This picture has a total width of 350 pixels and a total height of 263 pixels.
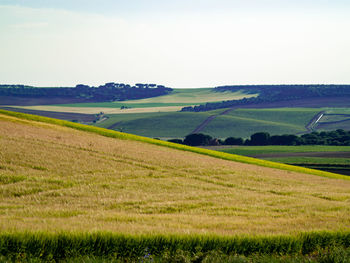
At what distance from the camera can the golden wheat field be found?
13.3 m

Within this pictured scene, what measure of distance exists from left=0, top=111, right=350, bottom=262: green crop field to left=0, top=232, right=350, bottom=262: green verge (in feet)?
0.08

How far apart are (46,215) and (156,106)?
18415cm

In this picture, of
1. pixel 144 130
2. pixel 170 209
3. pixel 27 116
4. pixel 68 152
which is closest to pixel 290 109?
pixel 144 130

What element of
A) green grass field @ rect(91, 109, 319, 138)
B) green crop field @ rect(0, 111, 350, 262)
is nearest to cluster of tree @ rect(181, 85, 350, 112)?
green grass field @ rect(91, 109, 319, 138)

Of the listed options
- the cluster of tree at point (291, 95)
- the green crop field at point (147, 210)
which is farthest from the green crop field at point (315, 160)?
the cluster of tree at point (291, 95)

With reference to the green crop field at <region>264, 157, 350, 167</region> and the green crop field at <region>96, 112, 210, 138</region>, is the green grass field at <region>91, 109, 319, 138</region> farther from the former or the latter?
the green crop field at <region>264, 157, 350, 167</region>

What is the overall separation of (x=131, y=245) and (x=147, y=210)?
4814 mm

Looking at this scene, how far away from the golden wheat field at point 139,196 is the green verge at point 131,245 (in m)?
0.42

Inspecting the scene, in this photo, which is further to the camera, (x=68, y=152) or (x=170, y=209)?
(x=68, y=152)

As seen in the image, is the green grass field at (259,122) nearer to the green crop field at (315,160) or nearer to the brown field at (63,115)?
the brown field at (63,115)

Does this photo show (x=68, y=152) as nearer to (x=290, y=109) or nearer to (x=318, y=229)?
(x=318, y=229)

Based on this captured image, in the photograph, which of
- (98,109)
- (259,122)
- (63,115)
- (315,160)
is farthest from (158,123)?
(315,160)

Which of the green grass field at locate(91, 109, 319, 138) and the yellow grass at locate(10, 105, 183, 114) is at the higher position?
the yellow grass at locate(10, 105, 183, 114)

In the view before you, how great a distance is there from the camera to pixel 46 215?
1421cm
